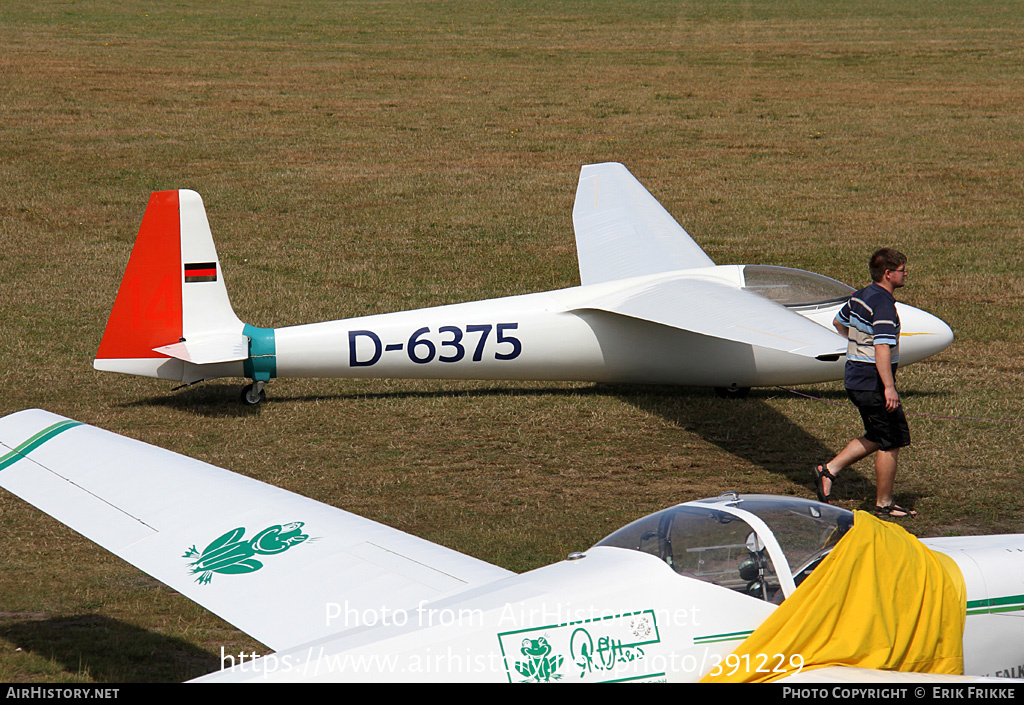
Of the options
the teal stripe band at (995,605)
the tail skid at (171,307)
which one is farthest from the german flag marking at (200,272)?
the teal stripe band at (995,605)

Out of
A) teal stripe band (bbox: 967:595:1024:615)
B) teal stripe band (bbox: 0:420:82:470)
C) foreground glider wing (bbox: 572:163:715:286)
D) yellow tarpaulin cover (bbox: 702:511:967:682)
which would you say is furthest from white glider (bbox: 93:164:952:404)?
yellow tarpaulin cover (bbox: 702:511:967:682)

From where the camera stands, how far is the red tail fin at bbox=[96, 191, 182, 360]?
10055 mm

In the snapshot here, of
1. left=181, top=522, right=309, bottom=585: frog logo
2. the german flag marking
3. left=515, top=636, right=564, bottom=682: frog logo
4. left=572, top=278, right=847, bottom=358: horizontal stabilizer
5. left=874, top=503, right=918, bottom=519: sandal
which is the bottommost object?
left=874, top=503, right=918, bottom=519: sandal

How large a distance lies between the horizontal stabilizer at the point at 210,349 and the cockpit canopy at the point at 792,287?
5.17 m

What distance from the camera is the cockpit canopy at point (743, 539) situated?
4.70 m

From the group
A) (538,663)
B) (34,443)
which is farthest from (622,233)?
(538,663)

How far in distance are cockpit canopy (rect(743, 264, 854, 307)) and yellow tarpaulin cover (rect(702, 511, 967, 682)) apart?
6178 mm

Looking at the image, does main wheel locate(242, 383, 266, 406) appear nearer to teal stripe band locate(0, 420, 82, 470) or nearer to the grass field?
the grass field

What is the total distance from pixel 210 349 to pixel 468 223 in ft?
28.6

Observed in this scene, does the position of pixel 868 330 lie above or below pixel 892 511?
above

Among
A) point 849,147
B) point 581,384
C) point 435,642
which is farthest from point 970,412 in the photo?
point 849,147

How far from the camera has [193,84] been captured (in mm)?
29422

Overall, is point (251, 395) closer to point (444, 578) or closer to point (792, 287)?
point (792, 287)

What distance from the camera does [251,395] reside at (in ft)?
35.2
